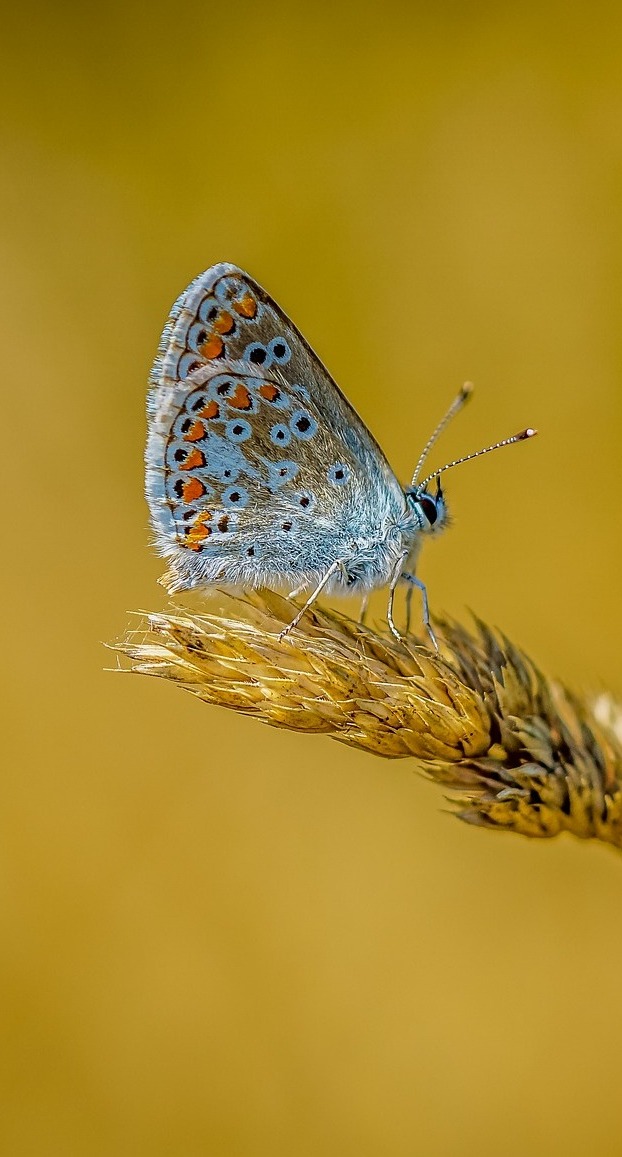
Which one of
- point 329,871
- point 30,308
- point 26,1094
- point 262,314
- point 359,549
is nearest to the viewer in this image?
point 262,314

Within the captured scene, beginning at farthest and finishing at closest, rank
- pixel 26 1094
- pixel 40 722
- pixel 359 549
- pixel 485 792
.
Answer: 1. pixel 40 722
2. pixel 26 1094
3. pixel 359 549
4. pixel 485 792

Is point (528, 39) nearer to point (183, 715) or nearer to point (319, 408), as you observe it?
point (319, 408)

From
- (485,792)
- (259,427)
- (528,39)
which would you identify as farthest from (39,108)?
(485,792)

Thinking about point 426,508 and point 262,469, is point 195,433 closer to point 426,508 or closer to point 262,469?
point 262,469

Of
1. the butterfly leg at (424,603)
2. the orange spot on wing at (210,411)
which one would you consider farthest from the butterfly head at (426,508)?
the orange spot on wing at (210,411)

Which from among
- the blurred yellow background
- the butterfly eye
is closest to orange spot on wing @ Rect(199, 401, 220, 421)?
the butterfly eye

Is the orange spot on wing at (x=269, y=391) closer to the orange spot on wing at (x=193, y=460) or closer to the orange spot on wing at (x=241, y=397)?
the orange spot on wing at (x=241, y=397)
